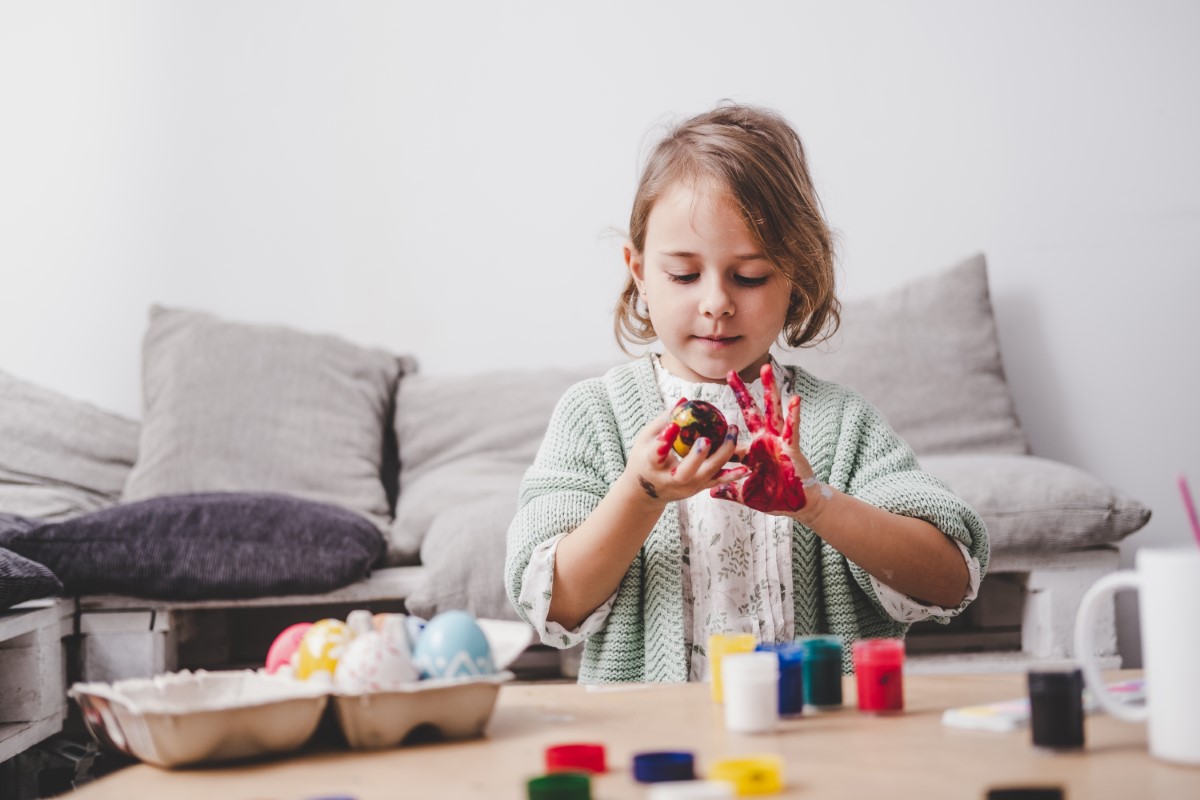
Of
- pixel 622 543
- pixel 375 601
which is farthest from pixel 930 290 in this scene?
pixel 622 543

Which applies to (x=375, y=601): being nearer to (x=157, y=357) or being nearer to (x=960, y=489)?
(x=157, y=357)

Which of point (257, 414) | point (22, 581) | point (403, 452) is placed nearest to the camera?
point (22, 581)

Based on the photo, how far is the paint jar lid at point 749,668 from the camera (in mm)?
714

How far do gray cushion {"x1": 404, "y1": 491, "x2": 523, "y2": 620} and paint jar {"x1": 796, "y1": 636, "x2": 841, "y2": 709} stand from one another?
3.15ft

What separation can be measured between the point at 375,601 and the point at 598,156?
1.08 m

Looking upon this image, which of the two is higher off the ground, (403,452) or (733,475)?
(403,452)

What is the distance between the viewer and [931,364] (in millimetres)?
2264

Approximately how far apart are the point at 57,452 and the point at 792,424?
5.69 ft

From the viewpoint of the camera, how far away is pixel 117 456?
7.50ft

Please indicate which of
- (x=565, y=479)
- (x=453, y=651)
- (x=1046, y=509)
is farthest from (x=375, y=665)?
(x=1046, y=509)

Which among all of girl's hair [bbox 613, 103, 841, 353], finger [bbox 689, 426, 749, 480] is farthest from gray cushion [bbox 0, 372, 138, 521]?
finger [bbox 689, 426, 749, 480]

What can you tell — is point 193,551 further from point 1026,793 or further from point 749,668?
point 1026,793

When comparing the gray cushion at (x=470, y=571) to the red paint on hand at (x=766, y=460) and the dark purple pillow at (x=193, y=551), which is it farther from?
the red paint on hand at (x=766, y=460)

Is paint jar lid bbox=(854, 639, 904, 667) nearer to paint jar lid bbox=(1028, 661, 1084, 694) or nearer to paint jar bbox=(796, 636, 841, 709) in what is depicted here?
paint jar bbox=(796, 636, 841, 709)
